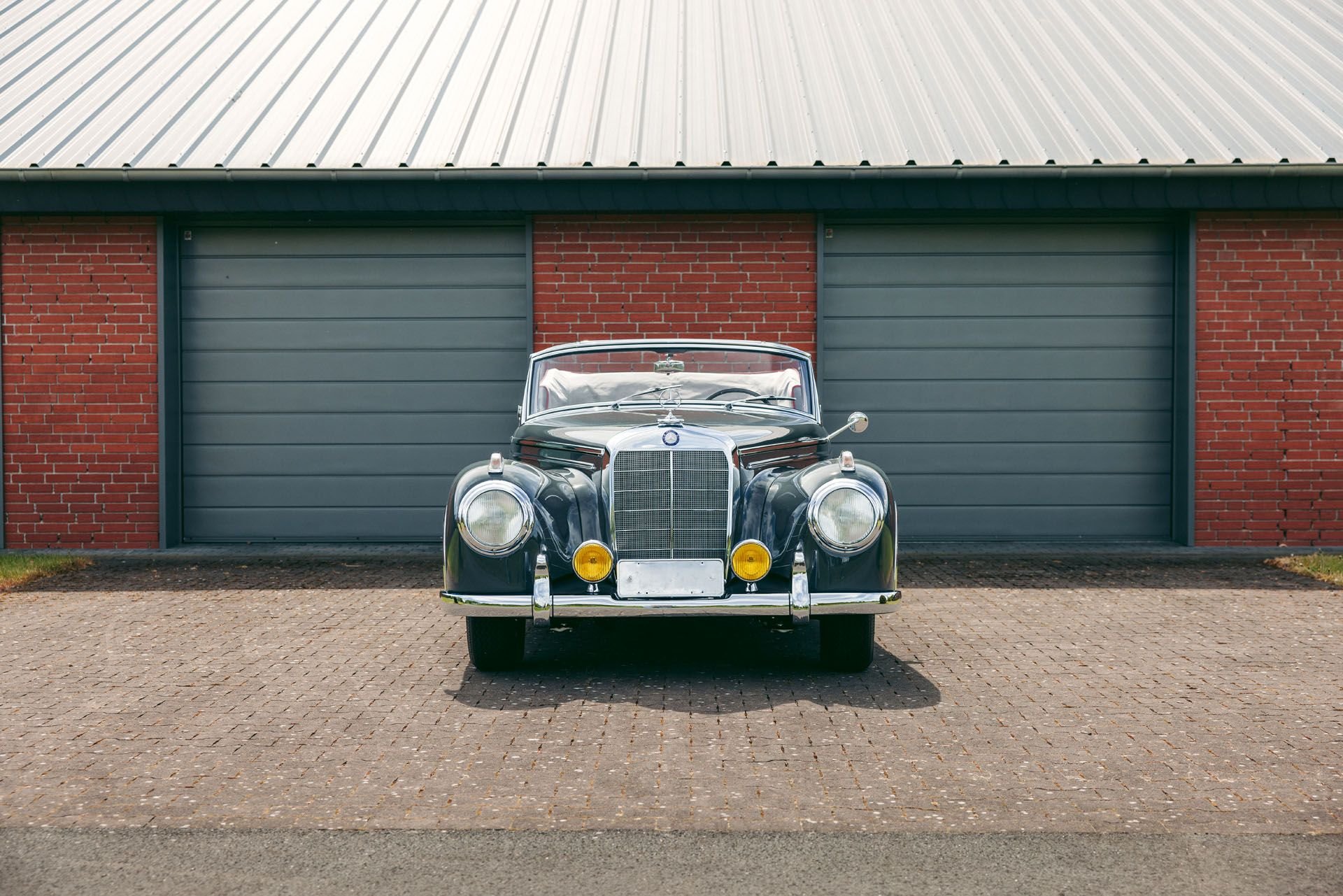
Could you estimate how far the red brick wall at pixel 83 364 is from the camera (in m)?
9.91

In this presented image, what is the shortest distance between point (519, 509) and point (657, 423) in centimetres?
83

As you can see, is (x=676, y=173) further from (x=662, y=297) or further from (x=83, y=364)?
(x=83, y=364)

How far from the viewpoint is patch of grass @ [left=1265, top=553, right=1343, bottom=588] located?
27.5 feet

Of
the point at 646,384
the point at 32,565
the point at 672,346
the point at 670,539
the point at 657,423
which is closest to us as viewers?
the point at 670,539

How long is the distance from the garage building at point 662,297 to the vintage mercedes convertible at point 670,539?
4.19m

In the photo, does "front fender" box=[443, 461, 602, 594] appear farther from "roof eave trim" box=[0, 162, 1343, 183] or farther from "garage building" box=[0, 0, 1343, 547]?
"garage building" box=[0, 0, 1343, 547]

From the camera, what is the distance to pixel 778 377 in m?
6.94

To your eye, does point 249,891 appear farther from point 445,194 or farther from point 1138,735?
point 445,194

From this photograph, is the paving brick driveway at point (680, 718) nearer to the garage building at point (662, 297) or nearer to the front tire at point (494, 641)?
the front tire at point (494, 641)

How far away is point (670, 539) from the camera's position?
5.54 meters

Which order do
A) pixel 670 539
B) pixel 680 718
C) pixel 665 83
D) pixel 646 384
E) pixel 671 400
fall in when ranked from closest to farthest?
1. pixel 680 718
2. pixel 670 539
3. pixel 671 400
4. pixel 646 384
5. pixel 665 83

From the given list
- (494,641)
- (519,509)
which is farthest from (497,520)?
(494,641)

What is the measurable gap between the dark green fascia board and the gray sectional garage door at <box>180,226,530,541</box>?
0.57 metres

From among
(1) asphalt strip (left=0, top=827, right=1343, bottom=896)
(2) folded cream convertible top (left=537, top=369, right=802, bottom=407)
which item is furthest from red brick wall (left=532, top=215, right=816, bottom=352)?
(1) asphalt strip (left=0, top=827, right=1343, bottom=896)
